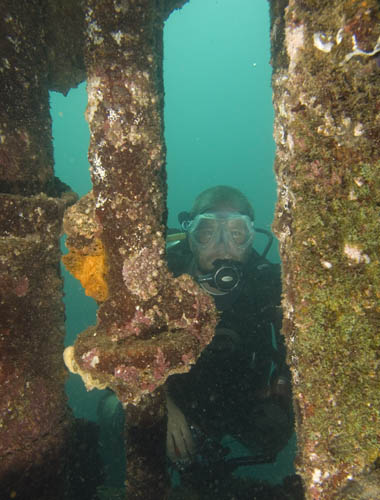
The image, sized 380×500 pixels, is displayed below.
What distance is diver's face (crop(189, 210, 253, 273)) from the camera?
16.9ft

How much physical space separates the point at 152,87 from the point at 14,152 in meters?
1.19

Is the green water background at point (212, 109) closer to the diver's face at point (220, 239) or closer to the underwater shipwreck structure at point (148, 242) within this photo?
the diver's face at point (220, 239)

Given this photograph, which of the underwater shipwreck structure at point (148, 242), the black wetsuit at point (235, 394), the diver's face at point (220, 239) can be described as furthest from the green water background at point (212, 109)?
the underwater shipwreck structure at point (148, 242)

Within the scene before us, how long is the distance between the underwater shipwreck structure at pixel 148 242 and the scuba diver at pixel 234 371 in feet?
6.72

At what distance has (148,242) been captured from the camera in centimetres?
173

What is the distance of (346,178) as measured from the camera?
1180mm

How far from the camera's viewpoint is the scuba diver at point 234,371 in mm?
3910

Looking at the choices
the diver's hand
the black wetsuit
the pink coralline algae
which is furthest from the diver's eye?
the pink coralline algae

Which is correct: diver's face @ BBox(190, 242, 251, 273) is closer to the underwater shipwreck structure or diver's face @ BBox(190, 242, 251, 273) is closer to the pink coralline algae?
the underwater shipwreck structure

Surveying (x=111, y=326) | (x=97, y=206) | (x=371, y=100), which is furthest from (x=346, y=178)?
(x=111, y=326)

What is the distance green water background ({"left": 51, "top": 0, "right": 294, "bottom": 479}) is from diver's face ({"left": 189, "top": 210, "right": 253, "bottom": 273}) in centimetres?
7672

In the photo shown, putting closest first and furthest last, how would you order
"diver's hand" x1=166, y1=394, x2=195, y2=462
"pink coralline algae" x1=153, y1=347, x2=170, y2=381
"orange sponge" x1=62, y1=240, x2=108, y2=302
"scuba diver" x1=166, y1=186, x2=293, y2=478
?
1. "pink coralline algae" x1=153, y1=347, x2=170, y2=381
2. "orange sponge" x1=62, y1=240, x2=108, y2=302
3. "diver's hand" x1=166, y1=394, x2=195, y2=462
4. "scuba diver" x1=166, y1=186, x2=293, y2=478

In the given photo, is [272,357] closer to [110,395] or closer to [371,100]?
[371,100]

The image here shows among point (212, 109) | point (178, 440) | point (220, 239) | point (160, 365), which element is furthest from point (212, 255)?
point (212, 109)
